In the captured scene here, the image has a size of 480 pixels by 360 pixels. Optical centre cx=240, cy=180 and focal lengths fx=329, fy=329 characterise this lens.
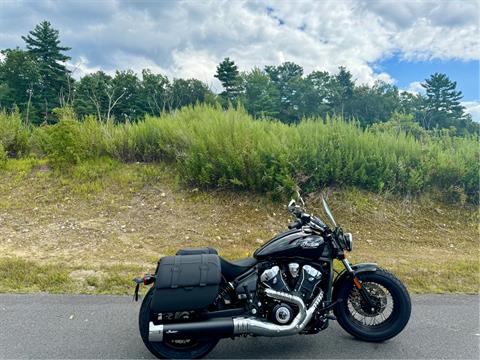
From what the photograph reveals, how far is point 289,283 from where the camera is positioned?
2.74m

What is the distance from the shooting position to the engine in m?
2.63

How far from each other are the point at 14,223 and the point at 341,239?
19.6 feet

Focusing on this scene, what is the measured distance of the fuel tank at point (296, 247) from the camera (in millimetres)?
2725

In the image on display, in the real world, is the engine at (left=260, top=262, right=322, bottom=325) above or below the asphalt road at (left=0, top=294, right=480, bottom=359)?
above

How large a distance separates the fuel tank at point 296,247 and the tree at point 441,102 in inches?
1913

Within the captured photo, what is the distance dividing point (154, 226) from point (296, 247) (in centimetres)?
397

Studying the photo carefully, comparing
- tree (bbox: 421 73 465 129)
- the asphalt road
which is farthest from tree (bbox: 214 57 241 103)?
the asphalt road

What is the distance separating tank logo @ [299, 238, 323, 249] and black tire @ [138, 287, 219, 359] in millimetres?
1028

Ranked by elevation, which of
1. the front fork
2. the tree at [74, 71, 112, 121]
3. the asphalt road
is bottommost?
the asphalt road

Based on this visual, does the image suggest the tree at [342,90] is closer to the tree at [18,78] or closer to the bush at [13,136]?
the tree at [18,78]

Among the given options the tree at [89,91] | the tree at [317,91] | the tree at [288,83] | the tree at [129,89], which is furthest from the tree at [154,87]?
the tree at [317,91]

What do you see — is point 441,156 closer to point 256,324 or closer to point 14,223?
point 256,324

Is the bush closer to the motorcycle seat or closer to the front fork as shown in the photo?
the motorcycle seat

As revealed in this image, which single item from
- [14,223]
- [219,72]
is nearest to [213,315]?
[14,223]
